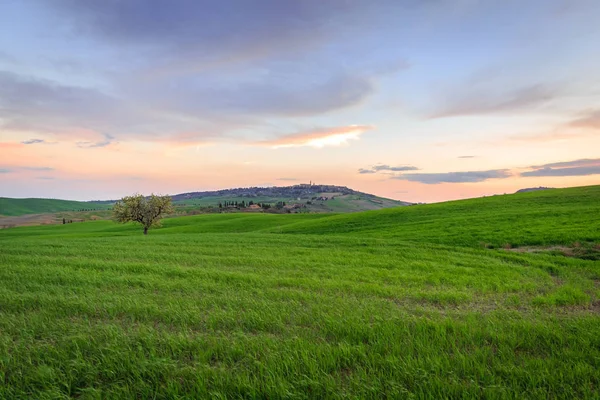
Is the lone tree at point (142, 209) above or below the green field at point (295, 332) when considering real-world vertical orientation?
above

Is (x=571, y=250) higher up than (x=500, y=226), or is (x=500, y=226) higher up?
(x=500, y=226)

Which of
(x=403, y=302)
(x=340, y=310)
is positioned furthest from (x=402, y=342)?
(x=403, y=302)

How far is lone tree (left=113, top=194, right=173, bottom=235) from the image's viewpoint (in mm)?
58219

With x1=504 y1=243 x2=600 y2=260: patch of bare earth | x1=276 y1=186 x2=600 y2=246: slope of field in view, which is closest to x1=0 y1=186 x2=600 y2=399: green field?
x1=504 y1=243 x2=600 y2=260: patch of bare earth

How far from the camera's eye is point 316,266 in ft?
49.6

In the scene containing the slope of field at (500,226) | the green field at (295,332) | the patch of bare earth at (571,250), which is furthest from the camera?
the slope of field at (500,226)

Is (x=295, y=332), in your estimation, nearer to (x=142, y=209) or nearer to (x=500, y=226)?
(x=500, y=226)

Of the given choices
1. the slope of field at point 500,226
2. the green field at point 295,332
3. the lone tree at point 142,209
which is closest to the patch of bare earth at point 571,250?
the slope of field at point 500,226

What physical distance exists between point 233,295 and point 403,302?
5.04 m

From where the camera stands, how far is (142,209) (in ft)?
194

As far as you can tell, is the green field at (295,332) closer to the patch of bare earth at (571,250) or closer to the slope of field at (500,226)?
the patch of bare earth at (571,250)

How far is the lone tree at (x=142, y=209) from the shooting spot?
58.2m

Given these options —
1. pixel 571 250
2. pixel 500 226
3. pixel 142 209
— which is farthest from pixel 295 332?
pixel 142 209

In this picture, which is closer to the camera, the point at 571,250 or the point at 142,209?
the point at 571,250
